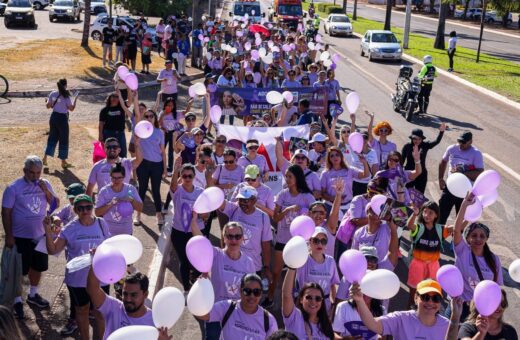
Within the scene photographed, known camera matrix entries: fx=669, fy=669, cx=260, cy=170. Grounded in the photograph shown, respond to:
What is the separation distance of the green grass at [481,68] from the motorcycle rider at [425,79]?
5.67 metres

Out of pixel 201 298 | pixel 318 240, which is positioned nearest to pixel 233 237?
pixel 318 240

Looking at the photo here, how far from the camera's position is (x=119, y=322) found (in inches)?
209

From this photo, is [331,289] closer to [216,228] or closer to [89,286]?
[89,286]

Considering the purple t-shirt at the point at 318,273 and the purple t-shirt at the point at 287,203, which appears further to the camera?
the purple t-shirt at the point at 287,203

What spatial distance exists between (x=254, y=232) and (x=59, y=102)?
6.96 m

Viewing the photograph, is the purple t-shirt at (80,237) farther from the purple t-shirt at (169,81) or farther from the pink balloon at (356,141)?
the purple t-shirt at (169,81)

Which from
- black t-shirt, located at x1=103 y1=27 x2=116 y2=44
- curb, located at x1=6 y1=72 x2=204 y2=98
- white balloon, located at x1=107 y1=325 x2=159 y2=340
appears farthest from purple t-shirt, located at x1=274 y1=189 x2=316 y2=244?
black t-shirt, located at x1=103 y1=27 x2=116 y2=44

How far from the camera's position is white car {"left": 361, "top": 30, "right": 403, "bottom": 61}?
3353cm

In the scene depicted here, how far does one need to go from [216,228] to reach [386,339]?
5.65 metres

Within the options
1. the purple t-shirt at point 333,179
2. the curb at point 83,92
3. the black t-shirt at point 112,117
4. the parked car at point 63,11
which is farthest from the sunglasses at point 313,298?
the parked car at point 63,11

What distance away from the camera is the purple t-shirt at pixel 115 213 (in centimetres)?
779

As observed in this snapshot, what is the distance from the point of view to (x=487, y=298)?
493 cm

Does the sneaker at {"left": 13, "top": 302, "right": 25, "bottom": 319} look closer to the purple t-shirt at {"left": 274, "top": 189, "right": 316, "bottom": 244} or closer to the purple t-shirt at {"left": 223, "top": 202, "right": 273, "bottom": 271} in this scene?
the purple t-shirt at {"left": 223, "top": 202, "right": 273, "bottom": 271}

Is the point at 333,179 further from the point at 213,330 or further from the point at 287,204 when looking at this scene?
the point at 213,330
